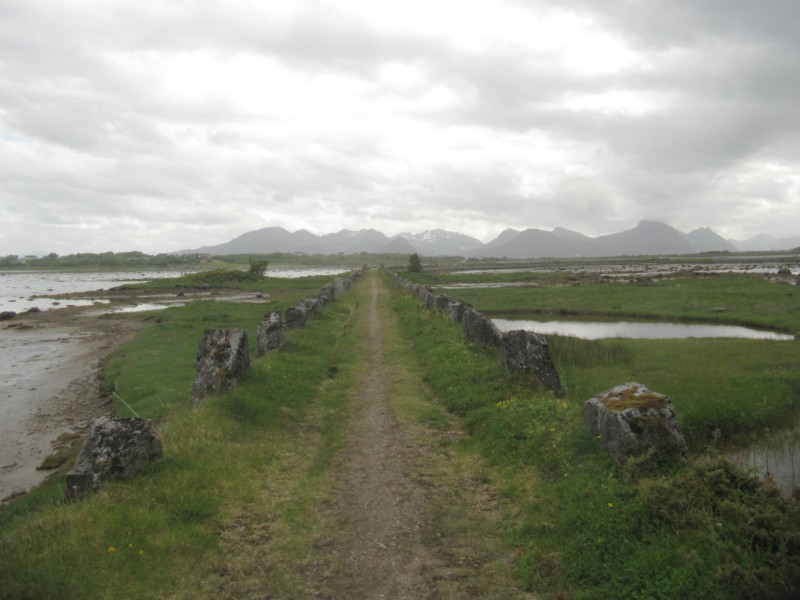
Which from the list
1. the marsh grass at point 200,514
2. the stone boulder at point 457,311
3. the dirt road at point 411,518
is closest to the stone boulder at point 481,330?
the stone boulder at point 457,311

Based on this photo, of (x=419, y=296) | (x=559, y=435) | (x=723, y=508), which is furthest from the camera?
(x=419, y=296)

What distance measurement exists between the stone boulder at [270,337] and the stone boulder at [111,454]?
34.6 ft

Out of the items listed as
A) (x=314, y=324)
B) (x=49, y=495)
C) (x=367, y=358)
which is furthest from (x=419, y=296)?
(x=49, y=495)

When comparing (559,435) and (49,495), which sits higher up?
(559,435)

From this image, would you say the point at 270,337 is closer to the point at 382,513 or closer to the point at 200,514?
the point at 200,514

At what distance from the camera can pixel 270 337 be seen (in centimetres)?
1973

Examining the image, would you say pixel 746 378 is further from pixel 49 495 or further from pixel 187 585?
pixel 49 495

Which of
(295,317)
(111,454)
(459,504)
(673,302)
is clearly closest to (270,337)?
(295,317)

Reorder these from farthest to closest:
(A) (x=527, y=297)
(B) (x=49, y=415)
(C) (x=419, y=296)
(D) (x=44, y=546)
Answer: (A) (x=527, y=297) → (C) (x=419, y=296) → (B) (x=49, y=415) → (D) (x=44, y=546)

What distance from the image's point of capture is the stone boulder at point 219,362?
44.7 feet

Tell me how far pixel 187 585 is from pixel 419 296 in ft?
110

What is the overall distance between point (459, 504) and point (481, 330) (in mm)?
10705

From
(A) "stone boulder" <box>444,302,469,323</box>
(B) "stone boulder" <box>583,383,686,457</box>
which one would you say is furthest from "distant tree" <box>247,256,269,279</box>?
(B) "stone boulder" <box>583,383,686,457</box>

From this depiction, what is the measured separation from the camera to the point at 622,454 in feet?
25.4
